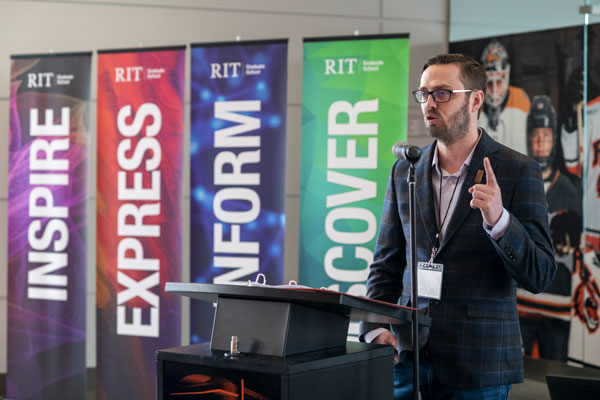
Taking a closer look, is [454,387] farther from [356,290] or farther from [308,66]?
[308,66]

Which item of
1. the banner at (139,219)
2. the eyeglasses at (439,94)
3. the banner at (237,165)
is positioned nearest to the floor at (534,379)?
the banner at (139,219)

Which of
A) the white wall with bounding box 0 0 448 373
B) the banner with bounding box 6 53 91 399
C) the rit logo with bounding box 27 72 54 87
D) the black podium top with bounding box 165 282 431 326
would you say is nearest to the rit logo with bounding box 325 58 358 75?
the white wall with bounding box 0 0 448 373

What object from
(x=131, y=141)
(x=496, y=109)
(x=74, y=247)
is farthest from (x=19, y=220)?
(x=496, y=109)

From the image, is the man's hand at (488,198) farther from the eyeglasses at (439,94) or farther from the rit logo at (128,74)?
the rit logo at (128,74)

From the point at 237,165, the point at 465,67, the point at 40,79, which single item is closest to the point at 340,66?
the point at 237,165

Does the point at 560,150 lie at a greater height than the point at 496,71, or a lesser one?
lesser

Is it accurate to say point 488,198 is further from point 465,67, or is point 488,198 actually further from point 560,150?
point 560,150

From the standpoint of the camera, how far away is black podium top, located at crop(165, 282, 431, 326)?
1399 mm

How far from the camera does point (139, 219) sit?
14.2ft

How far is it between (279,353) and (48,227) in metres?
3.44

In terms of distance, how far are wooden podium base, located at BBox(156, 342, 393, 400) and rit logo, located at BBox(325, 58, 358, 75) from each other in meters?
2.82

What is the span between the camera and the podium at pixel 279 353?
Result: 4.52 ft

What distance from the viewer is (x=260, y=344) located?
147 cm

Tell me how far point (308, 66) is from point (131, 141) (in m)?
1.21
